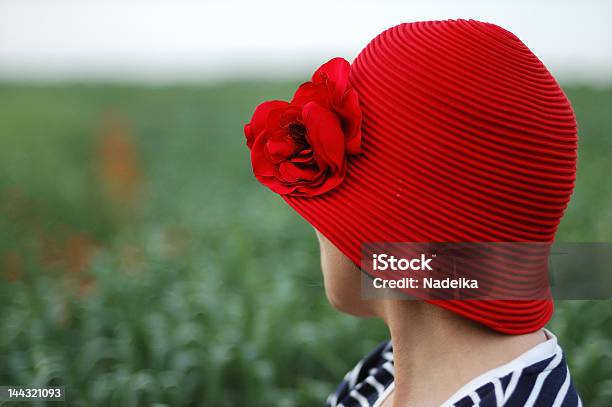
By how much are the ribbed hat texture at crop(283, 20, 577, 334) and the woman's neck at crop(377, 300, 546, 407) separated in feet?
0.13

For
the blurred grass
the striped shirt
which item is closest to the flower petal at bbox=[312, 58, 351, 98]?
the striped shirt

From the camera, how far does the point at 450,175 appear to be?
1206 mm

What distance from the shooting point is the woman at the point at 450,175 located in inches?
47.0

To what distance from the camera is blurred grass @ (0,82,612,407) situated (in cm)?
251

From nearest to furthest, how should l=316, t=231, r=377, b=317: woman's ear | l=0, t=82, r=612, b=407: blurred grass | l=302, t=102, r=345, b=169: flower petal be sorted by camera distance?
l=302, t=102, r=345, b=169: flower petal → l=316, t=231, r=377, b=317: woman's ear → l=0, t=82, r=612, b=407: blurred grass

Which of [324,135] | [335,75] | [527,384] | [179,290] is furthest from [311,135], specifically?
[179,290]

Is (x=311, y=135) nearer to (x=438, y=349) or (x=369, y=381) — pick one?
(x=438, y=349)

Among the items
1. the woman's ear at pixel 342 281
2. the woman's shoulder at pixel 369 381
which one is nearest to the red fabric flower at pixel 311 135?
the woman's ear at pixel 342 281

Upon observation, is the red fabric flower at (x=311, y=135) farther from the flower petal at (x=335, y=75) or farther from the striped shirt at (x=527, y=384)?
the striped shirt at (x=527, y=384)

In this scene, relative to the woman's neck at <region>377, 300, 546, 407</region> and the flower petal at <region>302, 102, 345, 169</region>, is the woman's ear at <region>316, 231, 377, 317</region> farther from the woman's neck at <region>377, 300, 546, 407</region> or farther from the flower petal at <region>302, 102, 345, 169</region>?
the flower petal at <region>302, 102, 345, 169</region>

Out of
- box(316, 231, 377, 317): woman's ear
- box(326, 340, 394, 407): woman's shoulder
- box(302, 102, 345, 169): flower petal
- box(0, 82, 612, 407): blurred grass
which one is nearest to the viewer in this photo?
box(302, 102, 345, 169): flower petal

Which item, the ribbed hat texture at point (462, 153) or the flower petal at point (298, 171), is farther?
the flower petal at point (298, 171)

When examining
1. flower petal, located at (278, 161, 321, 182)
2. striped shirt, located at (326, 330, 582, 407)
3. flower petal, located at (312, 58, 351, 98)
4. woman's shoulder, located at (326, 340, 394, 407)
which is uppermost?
flower petal, located at (312, 58, 351, 98)

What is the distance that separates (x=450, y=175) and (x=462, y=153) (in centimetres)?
5
